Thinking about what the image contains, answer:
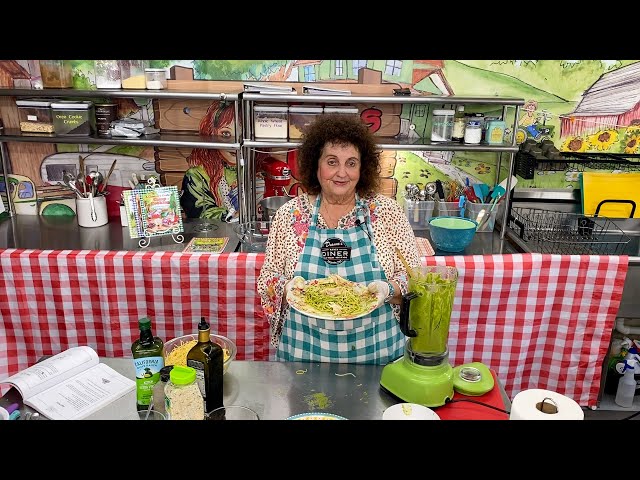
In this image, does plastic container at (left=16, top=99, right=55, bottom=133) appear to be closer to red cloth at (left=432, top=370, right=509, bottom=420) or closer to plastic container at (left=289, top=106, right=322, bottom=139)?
plastic container at (left=289, top=106, right=322, bottom=139)

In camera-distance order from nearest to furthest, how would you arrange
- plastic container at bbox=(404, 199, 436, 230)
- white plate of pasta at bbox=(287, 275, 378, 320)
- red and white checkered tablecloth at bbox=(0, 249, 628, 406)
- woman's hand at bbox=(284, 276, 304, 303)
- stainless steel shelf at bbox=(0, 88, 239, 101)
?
white plate of pasta at bbox=(287, 275, 378, 320), woman's hand at bbox=(284, 276, 304, 303), red and white checkered tablecloth at bbox=(0, 249, 628, 406), stainless steel shelf at bbox=(0, 88, 239, 101), plastic container at bbox=(404, 199, 436, 230)

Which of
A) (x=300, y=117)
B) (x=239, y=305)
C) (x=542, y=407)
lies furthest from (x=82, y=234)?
(x=542, y=407)

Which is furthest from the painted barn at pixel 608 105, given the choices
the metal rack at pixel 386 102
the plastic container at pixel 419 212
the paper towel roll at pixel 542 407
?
the paper towel roll at pixel 542 407

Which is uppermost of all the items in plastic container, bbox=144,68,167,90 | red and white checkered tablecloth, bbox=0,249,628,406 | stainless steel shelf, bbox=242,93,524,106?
plastic container, bbox=144,68,167,90

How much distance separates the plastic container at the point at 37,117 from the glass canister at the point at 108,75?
1.34 ft

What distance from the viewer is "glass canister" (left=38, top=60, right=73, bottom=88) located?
3.78 m

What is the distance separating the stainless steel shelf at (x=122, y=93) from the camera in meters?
3.53

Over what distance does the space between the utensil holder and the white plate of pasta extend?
2265mm

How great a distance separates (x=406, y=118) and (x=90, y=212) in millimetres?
2383

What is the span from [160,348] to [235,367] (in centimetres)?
33

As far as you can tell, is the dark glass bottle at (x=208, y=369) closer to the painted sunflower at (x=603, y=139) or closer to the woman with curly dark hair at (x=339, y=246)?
the woman with curly dark hair at (x=339, y=246)

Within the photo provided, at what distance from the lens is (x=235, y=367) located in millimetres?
1974

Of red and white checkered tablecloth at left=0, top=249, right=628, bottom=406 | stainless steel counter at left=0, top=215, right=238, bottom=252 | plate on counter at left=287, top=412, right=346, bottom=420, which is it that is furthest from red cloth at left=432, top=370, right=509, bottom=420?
stainless steel counter at left=0, top=215, right=238, bottom=252

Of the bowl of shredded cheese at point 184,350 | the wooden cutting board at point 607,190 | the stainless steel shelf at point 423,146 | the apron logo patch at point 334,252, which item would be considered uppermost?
the stainless steel shelf at point 423,146
